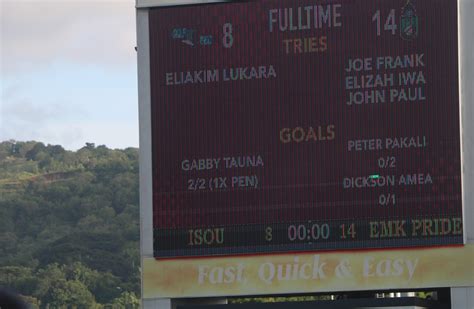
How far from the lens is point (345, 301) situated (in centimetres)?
4116

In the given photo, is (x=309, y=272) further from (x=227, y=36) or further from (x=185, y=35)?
(x=185, y=35)

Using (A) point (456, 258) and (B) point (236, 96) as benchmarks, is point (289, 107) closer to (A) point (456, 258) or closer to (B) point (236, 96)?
(B) point (236, 96)

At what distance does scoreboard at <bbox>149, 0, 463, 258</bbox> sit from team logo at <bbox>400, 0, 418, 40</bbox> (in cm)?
4

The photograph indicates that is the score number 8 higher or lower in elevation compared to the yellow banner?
higher

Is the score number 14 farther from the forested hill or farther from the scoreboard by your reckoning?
the forested hill

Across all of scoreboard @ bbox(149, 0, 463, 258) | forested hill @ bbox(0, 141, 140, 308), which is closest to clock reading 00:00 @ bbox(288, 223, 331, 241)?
scoreboard @ bbox(149, 0, 463, 258)

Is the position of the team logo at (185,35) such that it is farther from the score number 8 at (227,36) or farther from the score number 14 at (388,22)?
the score number 14 at (388,22)

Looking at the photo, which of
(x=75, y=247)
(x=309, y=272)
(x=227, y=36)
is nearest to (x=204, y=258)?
(x=309, y=272)

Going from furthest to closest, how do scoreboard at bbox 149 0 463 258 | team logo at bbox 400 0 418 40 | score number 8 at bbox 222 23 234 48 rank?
score number 8 at bbox 222 23 234 48
team logo at bbox 400 0 418 40
scoreboard at bbox 149 0 463 258

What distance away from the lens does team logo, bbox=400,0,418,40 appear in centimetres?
4041

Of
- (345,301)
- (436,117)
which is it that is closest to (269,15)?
(436,117)

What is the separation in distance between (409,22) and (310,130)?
3.65m

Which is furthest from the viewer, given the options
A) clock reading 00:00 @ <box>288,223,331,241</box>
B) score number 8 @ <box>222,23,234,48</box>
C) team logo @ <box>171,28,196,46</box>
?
team logo @ <box>171,28,196,46</box>

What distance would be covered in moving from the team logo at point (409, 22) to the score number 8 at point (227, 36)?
4.37 metres
